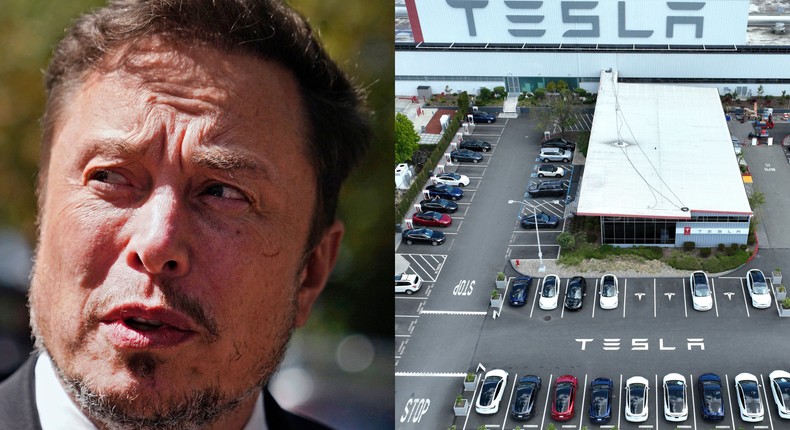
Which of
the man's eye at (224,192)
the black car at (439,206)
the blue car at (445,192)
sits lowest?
the blue car at (445,192)

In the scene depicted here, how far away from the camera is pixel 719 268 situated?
1980cm

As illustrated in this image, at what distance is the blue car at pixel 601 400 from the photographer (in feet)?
49.9

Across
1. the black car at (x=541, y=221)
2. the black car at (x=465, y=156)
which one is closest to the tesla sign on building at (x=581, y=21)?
the black car at (x=465, y=156)

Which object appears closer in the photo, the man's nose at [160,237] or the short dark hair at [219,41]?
the man's nose at [160,237]

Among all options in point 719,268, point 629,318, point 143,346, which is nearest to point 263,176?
point 143,346

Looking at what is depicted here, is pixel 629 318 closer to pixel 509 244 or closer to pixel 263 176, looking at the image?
pixel 509 244

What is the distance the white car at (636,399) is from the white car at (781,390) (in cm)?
201

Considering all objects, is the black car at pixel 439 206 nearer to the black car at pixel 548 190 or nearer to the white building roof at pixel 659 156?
the black car at pixel 548 190

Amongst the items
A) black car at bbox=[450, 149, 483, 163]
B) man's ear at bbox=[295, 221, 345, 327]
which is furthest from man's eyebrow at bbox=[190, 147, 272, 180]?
black car at bbox=[450, 149, 483, 163]

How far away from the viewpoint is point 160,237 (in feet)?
8.78

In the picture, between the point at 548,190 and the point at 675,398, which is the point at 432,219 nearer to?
the point at 548,190

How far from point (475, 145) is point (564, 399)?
1228cm

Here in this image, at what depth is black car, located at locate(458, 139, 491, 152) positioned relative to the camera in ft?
87.7

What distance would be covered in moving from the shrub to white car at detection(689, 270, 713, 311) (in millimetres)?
2553
